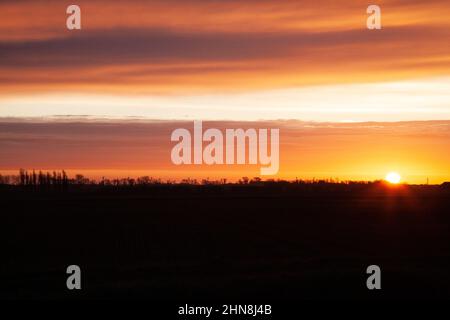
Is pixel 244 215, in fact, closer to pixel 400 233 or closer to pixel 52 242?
pixel 400 233

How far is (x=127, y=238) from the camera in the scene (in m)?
37.8

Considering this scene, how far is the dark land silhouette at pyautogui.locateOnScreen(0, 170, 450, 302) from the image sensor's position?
20703 mm

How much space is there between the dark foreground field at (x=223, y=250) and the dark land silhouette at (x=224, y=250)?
0.05 meters

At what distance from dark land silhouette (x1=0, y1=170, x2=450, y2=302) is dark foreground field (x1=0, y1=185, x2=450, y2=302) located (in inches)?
2.1

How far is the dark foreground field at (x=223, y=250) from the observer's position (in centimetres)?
2072

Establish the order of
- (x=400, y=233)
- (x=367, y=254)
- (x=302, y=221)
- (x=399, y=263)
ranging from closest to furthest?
(x=399, y=263) → (x=367, y=254) → (x=400, y=233) → (x=302, y=221)

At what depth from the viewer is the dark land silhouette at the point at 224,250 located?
20703mm

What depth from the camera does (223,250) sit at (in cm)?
3331

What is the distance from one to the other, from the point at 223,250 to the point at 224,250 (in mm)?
46

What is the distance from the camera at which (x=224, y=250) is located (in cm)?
3331
